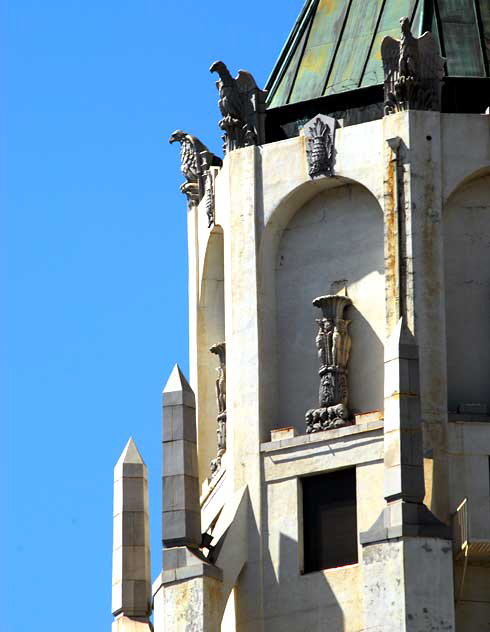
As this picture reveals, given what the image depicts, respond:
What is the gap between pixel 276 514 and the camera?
58062mm

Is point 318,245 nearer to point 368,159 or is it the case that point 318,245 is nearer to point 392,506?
point 368,159

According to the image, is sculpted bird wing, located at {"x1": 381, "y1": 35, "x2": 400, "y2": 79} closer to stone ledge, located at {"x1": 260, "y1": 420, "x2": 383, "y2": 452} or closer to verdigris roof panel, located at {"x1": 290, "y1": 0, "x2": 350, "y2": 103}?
verdigris roof panel, located at {"x1": 290, "y1": 0, "x2": 350, "y2": 103}

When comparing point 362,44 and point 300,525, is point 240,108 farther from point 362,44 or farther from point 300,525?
point 300,525

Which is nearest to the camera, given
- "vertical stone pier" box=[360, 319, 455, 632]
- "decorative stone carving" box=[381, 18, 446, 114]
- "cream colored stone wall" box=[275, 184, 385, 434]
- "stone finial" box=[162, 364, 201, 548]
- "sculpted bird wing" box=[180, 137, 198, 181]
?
"vertical stone pier" box=[360, 319, 455, 632]

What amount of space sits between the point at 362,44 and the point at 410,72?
3127 millimetres

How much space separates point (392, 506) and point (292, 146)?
8.76m

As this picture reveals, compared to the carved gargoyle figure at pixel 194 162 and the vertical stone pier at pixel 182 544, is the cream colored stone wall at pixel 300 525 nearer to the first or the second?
the vertical stone pier at pixel 182 544

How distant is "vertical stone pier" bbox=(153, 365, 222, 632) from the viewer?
56469 millimetres

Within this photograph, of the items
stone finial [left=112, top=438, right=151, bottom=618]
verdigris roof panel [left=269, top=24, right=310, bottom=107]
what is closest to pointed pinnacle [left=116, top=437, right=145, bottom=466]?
stone finial [left=112, top=438, right=151, bottom=618]

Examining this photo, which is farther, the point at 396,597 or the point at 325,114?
the point at 325,114

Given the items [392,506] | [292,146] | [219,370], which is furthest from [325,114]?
[392,506]

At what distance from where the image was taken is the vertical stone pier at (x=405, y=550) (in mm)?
54031

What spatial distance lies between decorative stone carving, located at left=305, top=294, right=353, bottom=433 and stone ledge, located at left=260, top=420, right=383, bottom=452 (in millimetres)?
254

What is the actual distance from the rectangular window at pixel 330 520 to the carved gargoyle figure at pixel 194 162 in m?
8.09
